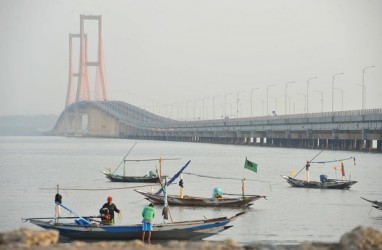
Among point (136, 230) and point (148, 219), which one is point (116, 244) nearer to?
point (148, 219)

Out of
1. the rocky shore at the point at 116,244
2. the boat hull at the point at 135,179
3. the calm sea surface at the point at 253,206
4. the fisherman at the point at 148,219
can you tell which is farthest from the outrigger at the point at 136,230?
the boat hull at the point at 135,179

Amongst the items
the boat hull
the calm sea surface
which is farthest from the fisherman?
the boat hull

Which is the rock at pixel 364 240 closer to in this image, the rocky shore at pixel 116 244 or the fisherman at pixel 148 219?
the rocky shore at pixel 116 244

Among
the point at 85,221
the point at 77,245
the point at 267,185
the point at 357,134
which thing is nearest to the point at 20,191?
the point at 267,185

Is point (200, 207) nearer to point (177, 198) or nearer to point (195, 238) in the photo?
point (177, 198)

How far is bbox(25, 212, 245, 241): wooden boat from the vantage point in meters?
32.5

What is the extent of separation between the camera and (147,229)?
32125 millimetres

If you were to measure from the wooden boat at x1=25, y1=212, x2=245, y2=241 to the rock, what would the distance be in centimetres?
1151

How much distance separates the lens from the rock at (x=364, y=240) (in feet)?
71.1

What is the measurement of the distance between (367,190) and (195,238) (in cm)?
3734

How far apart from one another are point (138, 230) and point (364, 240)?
12.1 meters

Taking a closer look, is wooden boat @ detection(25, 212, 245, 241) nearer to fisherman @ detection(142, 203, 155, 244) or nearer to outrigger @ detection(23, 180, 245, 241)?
outrigger @ detection(23, 180, 245, 241)

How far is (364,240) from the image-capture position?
21.8 m

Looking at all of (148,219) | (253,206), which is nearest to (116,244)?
(148,219)
